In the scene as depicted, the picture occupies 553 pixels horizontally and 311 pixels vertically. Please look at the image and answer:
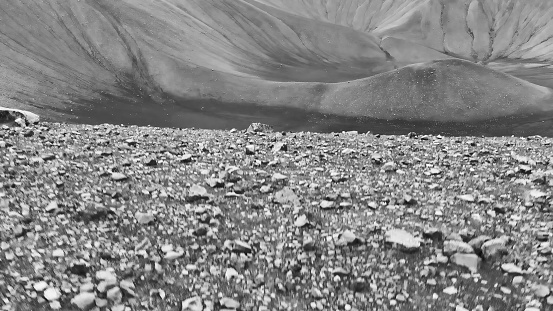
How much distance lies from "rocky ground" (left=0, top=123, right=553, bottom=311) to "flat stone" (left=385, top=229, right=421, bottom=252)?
31mm

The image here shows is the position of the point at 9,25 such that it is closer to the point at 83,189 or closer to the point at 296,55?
the point at 296,55

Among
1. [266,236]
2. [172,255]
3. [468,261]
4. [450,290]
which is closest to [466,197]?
[468,261]

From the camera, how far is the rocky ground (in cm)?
560

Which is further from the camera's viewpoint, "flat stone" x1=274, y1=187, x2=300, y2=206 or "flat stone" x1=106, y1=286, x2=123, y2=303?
"flat stone" x1=274, y1=187, x2=300, y2=206

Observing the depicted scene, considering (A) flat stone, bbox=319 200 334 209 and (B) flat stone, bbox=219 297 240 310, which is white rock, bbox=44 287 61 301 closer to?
(B) flat stone, bbox=219 297 240 310

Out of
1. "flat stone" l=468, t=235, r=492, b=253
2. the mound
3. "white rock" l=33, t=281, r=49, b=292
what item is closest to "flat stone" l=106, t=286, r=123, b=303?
"white rock" l=33, t=281, r=49, b=292

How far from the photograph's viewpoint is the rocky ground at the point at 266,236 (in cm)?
560

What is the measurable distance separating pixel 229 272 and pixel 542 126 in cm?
9914

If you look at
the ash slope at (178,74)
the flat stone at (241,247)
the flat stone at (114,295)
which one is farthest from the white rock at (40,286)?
the ash slope at (178,74)

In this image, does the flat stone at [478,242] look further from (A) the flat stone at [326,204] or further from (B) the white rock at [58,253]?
(B) the white rock at [58,253]

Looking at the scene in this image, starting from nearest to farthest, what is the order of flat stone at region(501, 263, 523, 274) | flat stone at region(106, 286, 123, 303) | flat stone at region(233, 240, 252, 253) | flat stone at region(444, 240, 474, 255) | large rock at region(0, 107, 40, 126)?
1. flat stone at region(106, 286, 123, 303)
2. flat stone at region(501, 263, 523, 274)
3. flat stone at region(444, 240, 474, 255)
4. flat stone at region(233, 240, 252, 253)
5. large rock at region(0, 107, 40, 126)

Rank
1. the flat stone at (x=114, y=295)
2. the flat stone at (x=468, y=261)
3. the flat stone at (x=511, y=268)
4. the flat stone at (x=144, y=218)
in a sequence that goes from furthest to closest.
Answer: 1. the flat stone at (x=144, y=218)
2. the flat stone at (x=468, y=261)
3. the flat stone at (x=511, y=268)
4. the flat stone at (x=114, y=295)

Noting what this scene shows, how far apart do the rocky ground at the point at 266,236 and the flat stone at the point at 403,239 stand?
31 mm

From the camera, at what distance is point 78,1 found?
432ft
